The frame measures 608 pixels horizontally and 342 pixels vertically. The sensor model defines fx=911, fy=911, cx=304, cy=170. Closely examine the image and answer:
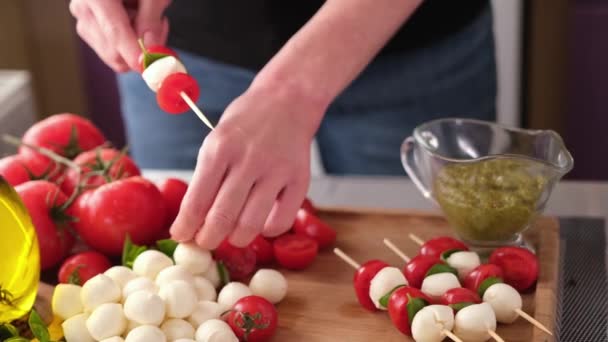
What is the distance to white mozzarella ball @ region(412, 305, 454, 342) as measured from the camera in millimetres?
896

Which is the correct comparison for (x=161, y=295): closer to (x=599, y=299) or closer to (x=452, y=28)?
A: (x=599, y=299)

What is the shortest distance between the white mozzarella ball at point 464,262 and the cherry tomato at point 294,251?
0.56 ft

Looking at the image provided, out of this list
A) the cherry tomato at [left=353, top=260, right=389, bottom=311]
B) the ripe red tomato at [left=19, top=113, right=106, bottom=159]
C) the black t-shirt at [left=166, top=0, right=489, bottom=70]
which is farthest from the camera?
the black t-shirt at [left=166, top=0, right=489, bottom=70]

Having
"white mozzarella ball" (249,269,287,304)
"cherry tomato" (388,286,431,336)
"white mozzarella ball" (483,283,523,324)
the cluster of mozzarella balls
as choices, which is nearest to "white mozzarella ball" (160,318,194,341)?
the cluster of mozzarella balls

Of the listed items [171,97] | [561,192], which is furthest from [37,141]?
[561,192]

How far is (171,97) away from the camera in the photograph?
1010 mm

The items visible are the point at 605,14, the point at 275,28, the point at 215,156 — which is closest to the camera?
the point at 215,156

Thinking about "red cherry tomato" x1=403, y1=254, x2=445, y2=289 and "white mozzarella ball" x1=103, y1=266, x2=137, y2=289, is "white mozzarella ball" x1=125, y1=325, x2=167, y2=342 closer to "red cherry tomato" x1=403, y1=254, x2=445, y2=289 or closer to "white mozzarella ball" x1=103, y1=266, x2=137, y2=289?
"white mozzarella ball" x1=103, y1=266, x2=137, y2=289

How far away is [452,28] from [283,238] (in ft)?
1.73

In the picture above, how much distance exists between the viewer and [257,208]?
950 millimetres

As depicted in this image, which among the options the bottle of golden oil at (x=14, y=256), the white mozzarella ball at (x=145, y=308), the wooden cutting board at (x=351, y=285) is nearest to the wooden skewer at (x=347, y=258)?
the wooden cutting board at (x=351, y=285)

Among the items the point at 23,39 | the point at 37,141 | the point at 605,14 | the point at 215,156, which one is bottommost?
the point at 23,39

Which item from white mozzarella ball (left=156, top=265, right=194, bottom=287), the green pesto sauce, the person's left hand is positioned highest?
the person's left hand

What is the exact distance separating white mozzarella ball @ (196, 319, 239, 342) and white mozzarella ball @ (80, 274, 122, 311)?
100mm
